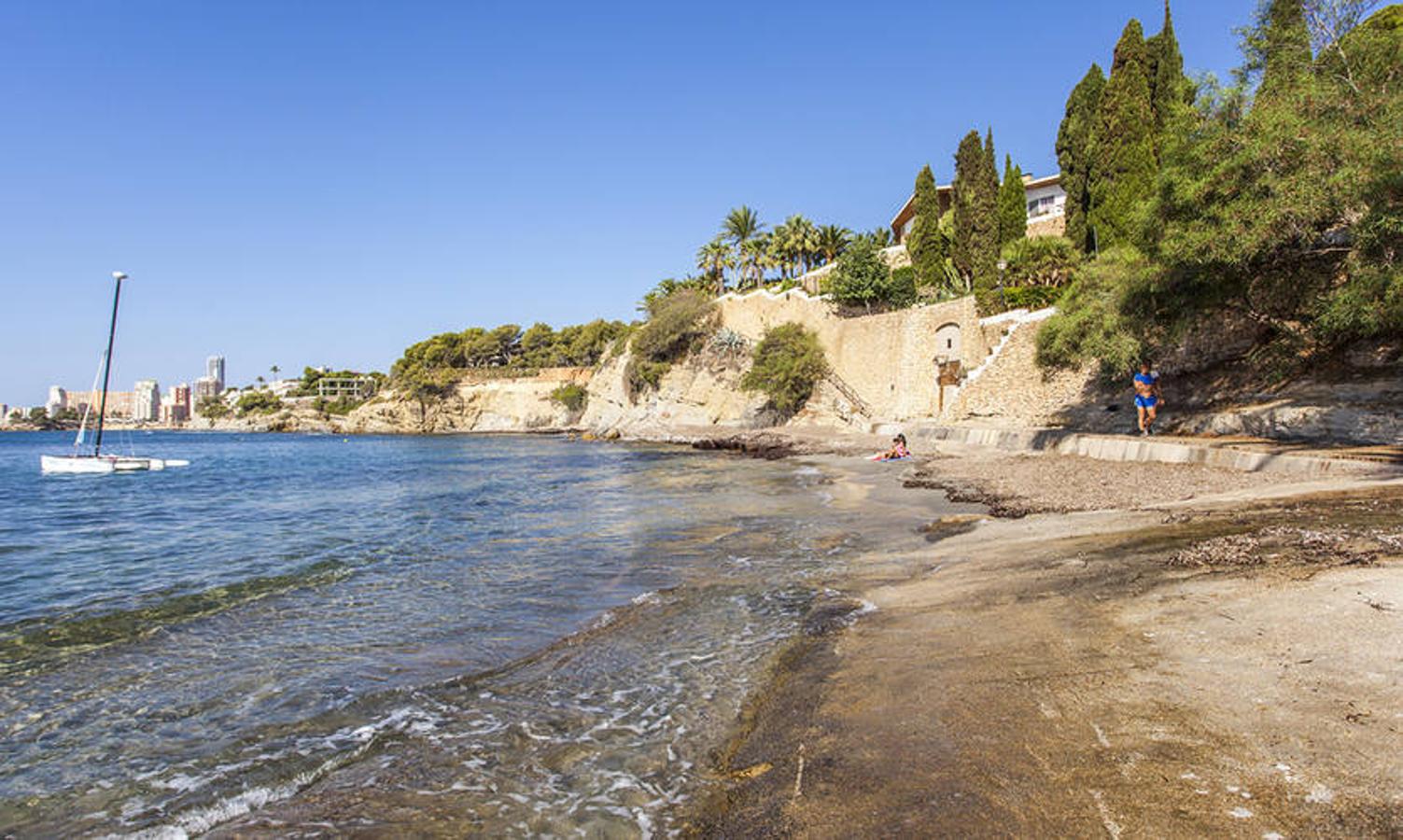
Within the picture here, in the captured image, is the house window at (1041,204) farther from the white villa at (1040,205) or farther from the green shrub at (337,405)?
the green shrub at (337,405)

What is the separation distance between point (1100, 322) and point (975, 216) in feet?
62.8

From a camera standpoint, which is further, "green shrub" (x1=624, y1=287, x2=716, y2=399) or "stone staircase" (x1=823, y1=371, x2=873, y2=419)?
"green shrub" (x1=624, y1=287, x2=716, y2=399)

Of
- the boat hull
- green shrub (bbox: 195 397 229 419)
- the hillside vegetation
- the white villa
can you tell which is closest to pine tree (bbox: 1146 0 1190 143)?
the white villa

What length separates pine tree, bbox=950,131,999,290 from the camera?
35.8 m

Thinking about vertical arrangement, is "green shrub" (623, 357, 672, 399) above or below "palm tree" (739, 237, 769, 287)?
below

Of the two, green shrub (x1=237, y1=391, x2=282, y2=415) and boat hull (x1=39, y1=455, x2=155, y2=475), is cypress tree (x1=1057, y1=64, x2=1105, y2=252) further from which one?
green shrub (x1=237, y1=391, x2=282, y2=415)

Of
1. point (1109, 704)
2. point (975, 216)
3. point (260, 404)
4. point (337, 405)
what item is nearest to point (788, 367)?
point (975, 216)

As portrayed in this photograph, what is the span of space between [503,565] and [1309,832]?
9.48 meters

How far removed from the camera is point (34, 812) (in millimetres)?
3996

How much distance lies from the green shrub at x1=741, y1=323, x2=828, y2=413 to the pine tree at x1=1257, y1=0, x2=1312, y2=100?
2761cm

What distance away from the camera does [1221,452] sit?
13023 millimetres

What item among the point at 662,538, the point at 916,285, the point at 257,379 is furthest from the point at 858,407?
the point at 257,379

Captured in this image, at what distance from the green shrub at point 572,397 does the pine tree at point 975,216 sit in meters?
43.9

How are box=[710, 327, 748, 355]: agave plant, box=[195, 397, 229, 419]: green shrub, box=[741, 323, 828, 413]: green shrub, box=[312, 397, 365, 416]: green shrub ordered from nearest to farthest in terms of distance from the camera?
box=[741, 323, 828, 413]: green shrub → box=[710, 327, 748, 355]: agave plant → box=[312, 397, 365, 416]: green shrub → box=[195, 397, 229, 419]: green shrub
